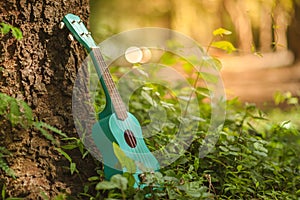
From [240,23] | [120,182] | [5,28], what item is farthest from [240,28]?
[120,182]

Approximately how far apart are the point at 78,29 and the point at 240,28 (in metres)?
7.83

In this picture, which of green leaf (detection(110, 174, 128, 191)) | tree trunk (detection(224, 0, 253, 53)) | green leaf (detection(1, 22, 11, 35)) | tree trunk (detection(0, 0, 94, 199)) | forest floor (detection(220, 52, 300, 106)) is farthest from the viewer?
tree trunk (detection(224, 0, 253, 53))

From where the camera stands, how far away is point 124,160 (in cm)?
175

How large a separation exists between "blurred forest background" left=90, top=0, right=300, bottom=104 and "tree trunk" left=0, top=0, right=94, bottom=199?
450 centimetres

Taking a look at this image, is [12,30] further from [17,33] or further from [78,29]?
[78,29]

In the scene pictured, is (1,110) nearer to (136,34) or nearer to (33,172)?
(33,172)

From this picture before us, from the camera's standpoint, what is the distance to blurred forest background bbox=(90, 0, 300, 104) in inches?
287

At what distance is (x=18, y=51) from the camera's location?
201 cm

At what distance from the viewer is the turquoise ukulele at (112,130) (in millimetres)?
1912

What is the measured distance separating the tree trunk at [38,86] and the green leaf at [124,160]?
329 millimetres

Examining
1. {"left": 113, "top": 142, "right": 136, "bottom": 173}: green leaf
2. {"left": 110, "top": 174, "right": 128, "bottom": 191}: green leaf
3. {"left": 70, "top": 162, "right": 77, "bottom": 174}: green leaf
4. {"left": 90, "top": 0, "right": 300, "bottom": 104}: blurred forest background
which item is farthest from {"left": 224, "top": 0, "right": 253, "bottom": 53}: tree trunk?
{"left": 110, "top": 174, "right": 128, "bottom": 191}: green leaf

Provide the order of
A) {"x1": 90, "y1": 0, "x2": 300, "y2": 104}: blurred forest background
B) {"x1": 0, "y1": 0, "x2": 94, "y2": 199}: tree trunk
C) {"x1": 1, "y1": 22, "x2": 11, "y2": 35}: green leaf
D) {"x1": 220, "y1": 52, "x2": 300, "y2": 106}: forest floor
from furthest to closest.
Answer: {"x1": 90, "y1": 0, "x2": 300, "y2": 104}: blurred forest background
{"x1": 220, "y1": 52, "x2": 300, "y2": 106}: forest floor
{"x1": 0, "y1": 0, "x2": 94, "y2": 199}: tree trunk
{"x1": 1, "y1": 22, "x2": 11, "y2": 35}: green leaf

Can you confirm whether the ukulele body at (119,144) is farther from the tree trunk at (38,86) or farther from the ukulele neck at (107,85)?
the tree trunk at (38,86)

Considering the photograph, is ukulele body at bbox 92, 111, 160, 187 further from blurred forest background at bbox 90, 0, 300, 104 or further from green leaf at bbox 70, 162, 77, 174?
blurred forest background at bbox 90, 0, 300, 104
